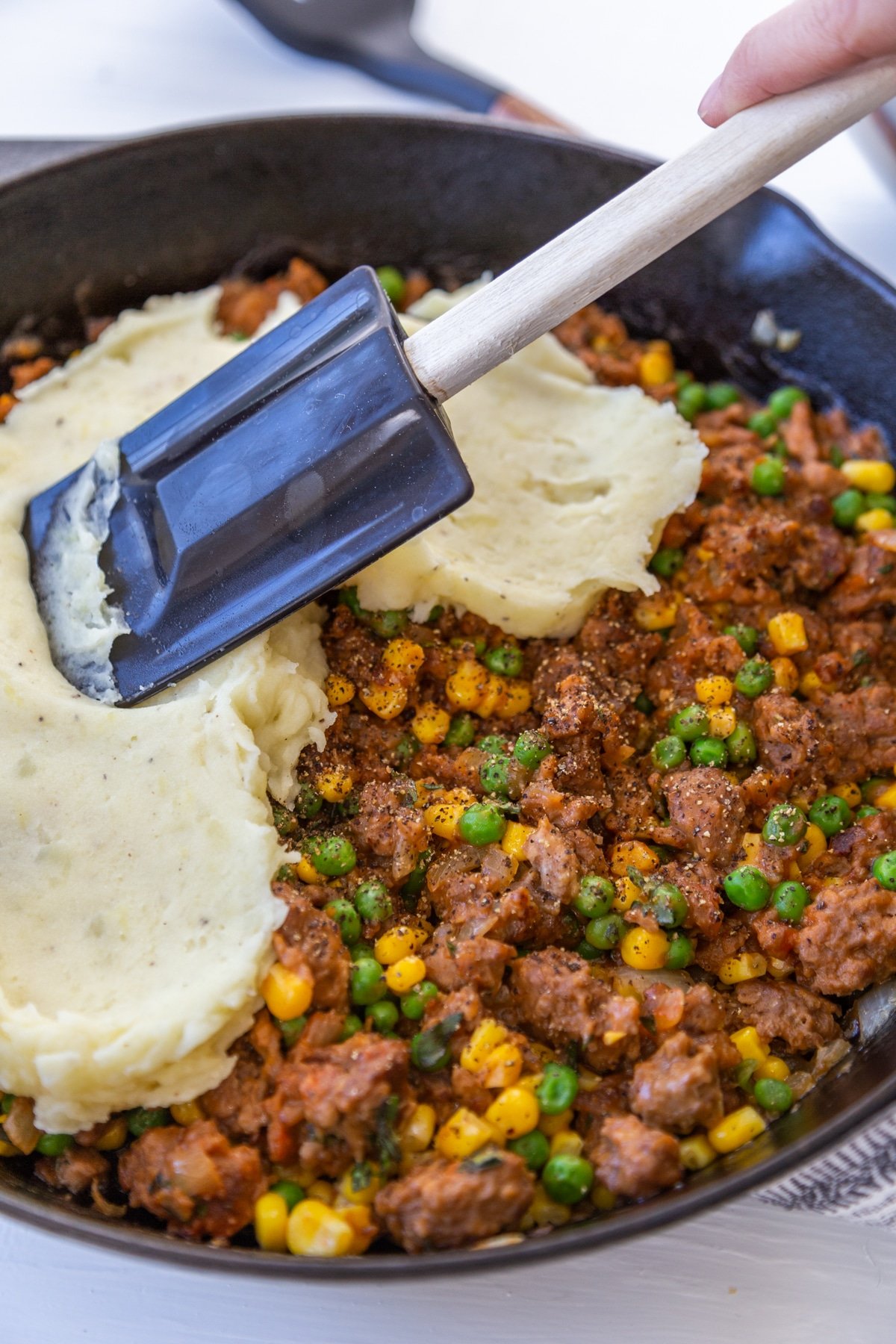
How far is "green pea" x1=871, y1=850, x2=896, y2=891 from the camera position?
Result: 11.5 ft

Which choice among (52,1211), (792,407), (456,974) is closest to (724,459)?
(792,407)

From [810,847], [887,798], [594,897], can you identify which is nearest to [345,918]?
[594,897]

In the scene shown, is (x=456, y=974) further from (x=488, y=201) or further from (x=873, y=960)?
(x=488, y=201)

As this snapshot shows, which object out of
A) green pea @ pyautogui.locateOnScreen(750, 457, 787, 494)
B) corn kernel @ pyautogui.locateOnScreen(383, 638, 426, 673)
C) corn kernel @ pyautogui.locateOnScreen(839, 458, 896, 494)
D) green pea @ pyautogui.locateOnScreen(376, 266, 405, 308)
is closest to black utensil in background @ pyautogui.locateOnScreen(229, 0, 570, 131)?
green pea @ pyautogui.locateOnScreen(376, 266, 405, 308)

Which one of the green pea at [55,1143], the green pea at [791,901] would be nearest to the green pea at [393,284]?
the green pea at [791,901]

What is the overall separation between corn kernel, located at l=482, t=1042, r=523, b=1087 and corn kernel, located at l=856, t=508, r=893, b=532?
2533 millimetres

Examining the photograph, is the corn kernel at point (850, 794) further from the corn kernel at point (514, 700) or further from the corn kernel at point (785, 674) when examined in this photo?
the corn kernel at point (514, 700)

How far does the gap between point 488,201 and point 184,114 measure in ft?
7.89

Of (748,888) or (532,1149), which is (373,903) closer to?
(532,1149)

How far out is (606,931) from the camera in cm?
347

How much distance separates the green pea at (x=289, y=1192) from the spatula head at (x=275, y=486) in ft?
4.90

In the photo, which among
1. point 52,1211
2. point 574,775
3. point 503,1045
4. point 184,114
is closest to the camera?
point 52,1211

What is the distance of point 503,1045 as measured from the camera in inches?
125

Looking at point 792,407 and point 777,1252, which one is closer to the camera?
point 777,1252
